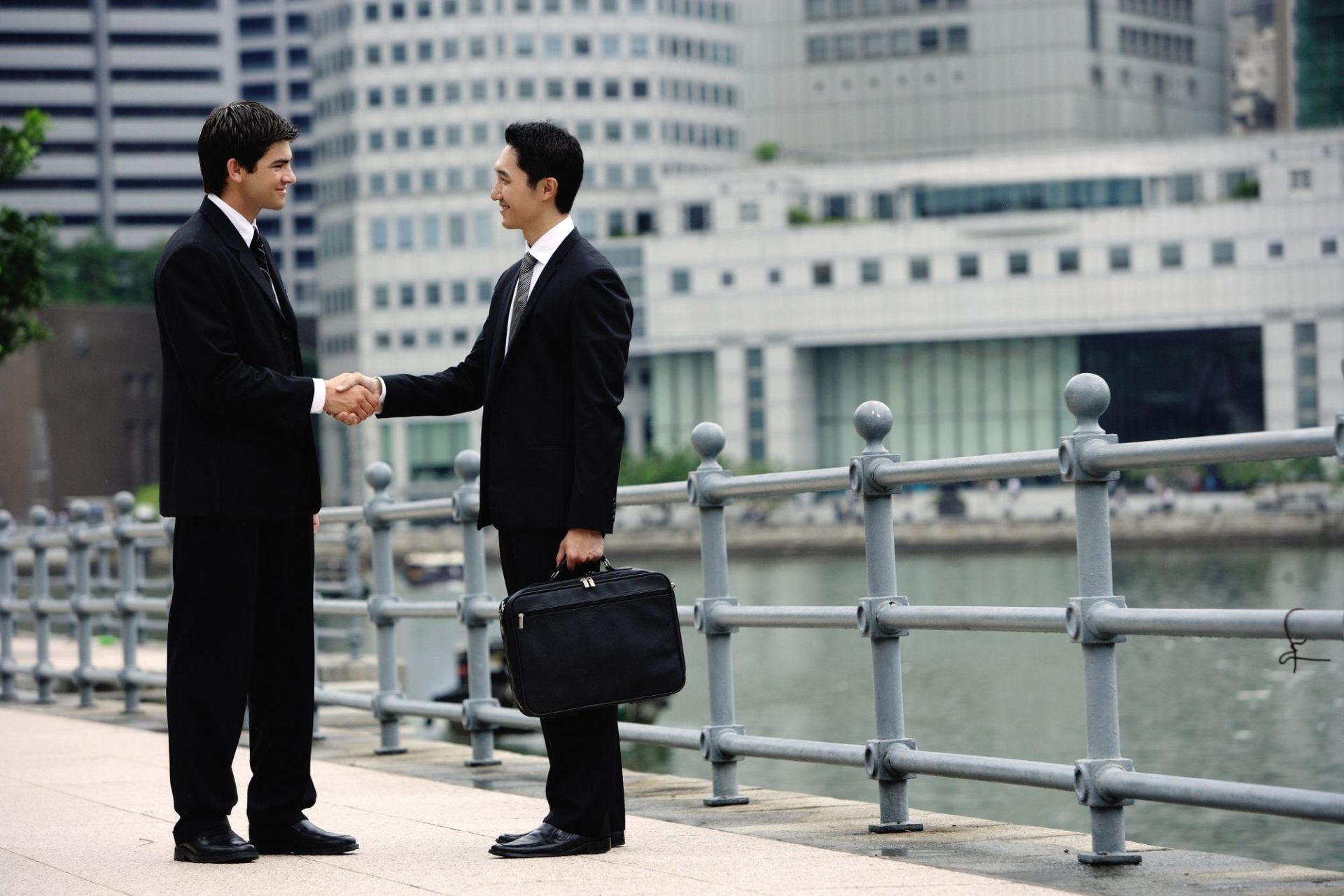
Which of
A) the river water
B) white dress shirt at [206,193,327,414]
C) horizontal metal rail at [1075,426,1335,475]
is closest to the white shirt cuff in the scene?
white dress shirt at [206,193,327,414]

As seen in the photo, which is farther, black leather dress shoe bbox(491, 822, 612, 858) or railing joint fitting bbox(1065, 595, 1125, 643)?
black leather dress shoe bbox(491, 822, 612, 858)

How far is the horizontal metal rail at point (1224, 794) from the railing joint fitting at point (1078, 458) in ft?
2.52

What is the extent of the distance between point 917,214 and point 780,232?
636 cm

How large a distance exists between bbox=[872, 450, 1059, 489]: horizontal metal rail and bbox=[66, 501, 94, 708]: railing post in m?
7.58

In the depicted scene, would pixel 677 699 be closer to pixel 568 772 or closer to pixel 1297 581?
pixel 1297 581

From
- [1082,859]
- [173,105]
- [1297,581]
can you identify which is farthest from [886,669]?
[173,105]

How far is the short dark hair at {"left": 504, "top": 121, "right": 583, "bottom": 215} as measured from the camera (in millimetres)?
5820

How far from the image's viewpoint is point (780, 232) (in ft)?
313

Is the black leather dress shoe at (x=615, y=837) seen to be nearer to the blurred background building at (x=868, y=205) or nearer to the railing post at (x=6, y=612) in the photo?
the railing post at (x=6, y=612)

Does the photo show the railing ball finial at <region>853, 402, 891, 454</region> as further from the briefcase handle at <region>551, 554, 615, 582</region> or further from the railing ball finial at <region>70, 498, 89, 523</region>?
the railing ball finial at <region>70, 498, 89, 523</region>

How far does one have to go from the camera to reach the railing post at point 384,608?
9.45 meters

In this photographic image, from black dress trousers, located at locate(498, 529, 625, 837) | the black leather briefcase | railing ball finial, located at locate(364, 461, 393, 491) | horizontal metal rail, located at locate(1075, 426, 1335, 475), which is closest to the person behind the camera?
horizontal metal rail, located at locate(1075, 426, 1335, 475)

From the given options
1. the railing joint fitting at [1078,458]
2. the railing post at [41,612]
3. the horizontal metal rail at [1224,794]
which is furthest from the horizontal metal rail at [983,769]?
the railing post at [41,612]

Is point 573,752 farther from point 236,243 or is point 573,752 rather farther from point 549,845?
point 236,243
